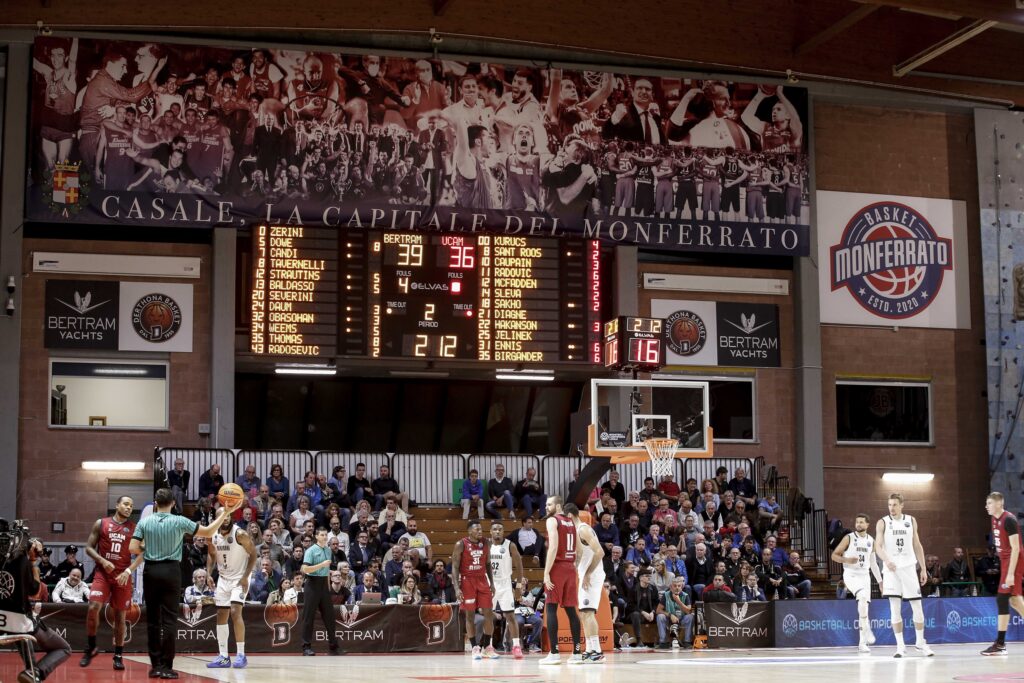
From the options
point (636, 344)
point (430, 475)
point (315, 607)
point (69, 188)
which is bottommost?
point (315, 607)

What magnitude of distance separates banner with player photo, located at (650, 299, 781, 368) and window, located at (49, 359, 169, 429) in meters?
11.1

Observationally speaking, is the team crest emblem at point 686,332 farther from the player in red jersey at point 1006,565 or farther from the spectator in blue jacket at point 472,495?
the player in red jersey at point 1006,565

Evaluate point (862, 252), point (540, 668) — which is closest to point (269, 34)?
point (862, 252)

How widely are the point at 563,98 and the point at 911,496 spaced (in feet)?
40.6

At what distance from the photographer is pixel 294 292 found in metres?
26.0

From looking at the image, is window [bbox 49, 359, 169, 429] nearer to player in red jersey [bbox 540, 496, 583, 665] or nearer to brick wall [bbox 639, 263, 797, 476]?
brick wall [bbox 639, 263, 797, 476]

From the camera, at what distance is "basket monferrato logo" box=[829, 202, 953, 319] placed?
32.0 meters

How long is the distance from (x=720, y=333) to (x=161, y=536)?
18.9 metres

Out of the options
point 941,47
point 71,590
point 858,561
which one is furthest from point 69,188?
point 941,47

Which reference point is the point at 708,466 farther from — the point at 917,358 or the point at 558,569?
the point at 558,569

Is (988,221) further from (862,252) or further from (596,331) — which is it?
(596,331)

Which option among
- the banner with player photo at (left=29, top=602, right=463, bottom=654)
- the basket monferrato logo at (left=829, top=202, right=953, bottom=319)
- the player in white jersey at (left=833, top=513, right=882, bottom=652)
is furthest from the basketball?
the basket monferrato logo at (left=829, top=202, right=953, bottom=319)

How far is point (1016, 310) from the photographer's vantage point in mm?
32219

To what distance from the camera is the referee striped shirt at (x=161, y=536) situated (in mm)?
14336
